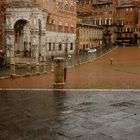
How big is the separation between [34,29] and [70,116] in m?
30.1

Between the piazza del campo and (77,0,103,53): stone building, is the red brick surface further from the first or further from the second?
(77,0,103,53): stone building

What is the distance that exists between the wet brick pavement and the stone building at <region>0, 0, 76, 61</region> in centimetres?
2523

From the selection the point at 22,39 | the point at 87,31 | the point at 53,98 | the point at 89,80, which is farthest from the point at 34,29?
the point at 87,31

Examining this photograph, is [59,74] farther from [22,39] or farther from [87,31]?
[87,31]

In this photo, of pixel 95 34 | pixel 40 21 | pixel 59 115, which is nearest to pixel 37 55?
pixel 40 21

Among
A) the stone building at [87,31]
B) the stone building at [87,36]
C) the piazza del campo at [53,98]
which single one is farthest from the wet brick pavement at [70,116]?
the stone building at [87,36]

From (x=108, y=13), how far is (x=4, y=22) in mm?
81313

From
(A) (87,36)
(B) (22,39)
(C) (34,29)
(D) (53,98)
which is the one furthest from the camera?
(A) (87,36)

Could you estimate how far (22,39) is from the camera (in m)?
45.3

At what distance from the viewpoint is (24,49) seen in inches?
1813

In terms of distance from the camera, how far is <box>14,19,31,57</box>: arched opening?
42.4 meters

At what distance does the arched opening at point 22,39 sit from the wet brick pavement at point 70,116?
28.7 metres

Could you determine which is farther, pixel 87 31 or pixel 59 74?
pixel 87 31

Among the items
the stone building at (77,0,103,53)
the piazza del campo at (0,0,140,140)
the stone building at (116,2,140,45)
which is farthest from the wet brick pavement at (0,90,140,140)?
the stone building at (116,2,140,45)
